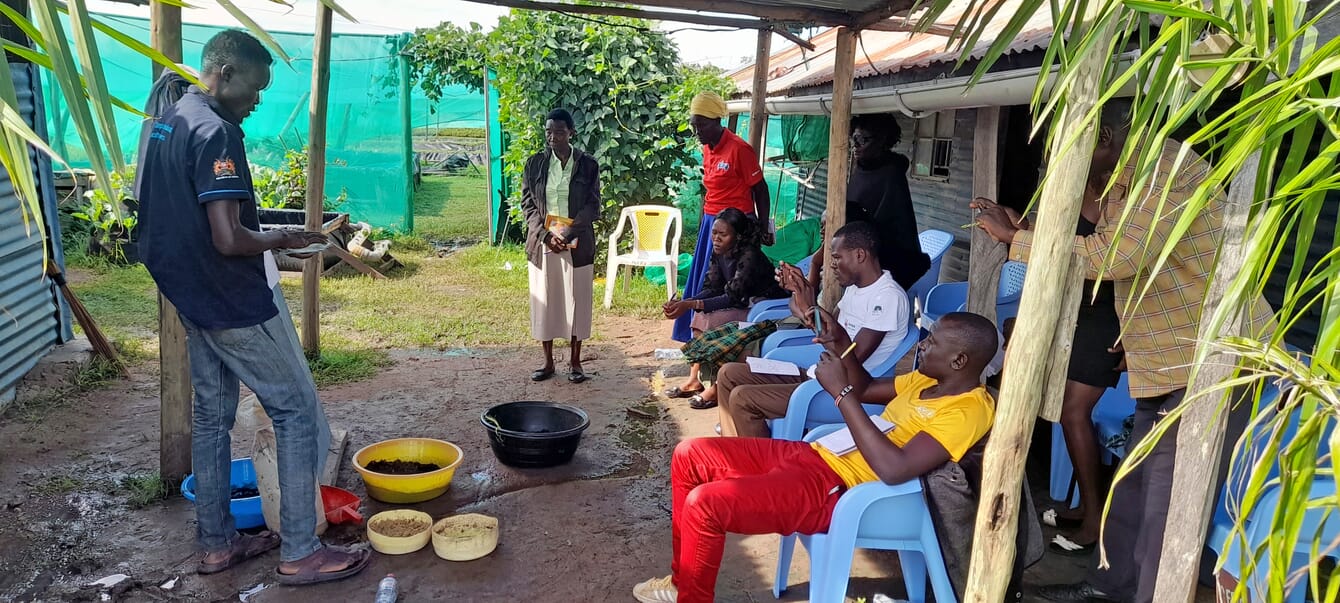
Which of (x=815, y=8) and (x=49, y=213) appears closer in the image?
(x=815, y=8)

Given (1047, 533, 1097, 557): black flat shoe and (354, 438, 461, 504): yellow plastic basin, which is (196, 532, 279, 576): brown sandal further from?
(1047, 533, 1097, 557): black flat shoe

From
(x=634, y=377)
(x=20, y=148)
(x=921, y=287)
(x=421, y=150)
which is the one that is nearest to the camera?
(x=20, y=148)

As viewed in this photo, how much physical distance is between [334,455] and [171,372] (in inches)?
32.9

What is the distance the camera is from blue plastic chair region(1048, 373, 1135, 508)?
3.60 metres

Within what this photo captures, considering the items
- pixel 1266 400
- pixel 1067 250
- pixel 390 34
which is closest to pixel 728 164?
pixel 1266 400

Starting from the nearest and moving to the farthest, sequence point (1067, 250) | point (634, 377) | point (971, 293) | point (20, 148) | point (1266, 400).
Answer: point (20, 148)
point (1067, 250)
point (1266, 400)
point (971, 293)
point (634, 377)

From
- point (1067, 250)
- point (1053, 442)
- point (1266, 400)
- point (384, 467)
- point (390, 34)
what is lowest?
point (384, 467)

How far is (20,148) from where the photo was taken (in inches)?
45.1

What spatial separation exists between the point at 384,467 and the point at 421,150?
16.8 m

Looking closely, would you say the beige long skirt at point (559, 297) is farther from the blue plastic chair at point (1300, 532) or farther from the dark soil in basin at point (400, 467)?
the blue plastic chair at point (1300, 532)

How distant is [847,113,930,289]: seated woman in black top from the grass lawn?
112 inches

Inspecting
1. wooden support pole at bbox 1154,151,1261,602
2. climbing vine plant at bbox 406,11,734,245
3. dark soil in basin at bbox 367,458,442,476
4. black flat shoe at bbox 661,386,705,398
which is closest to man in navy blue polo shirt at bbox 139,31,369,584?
dark soil in basin at bbox 367,458,442,476

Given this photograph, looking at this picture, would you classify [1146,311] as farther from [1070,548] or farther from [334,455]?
[334,455]

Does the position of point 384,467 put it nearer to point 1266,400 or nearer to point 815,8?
point 815,8
